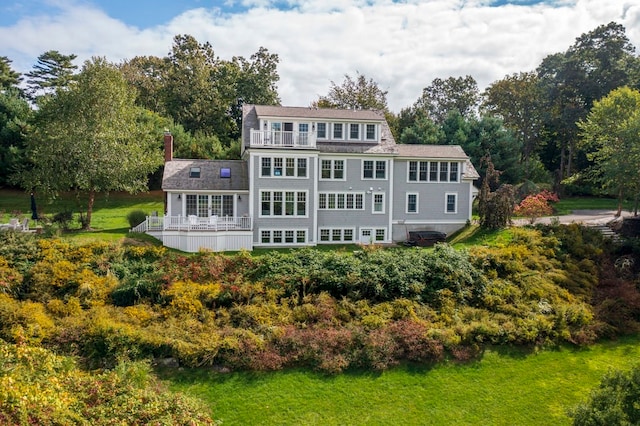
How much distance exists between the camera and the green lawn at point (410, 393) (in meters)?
12.2

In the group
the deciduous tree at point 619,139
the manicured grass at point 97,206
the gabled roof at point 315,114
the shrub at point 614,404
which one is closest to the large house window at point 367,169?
the gabled roof at point 315,114

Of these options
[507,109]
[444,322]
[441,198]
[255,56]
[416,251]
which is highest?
[255,56]

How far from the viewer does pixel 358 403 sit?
12.6 metres

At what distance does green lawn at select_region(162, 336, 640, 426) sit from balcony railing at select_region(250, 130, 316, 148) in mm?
15013


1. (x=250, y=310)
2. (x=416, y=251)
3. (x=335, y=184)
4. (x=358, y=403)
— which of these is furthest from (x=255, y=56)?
(x=358, y=403)

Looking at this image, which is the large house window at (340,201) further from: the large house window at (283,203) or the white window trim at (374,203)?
the large house window at (283,203)

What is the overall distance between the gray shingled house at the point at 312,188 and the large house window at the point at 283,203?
0.06 meters

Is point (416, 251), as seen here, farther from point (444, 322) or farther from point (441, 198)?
point (441, 198)

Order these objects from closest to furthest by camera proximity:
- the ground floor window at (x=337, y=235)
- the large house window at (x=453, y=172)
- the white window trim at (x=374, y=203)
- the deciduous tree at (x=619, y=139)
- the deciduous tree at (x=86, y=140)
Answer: the deciduous tree at (x=86, y=140) < the ground floor window at (x=337, y=235) < the white window trim at (x=374, y=203) < the deciduous tree at (x=619, y=139) < the large house window at (x=453, y=172)

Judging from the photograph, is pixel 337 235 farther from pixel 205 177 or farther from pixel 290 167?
pixel 205 177

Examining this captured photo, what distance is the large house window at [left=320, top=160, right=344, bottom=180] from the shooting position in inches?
1058

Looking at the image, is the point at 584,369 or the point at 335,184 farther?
the point at 335,184

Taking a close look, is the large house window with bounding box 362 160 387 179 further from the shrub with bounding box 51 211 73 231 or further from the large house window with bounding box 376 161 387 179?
the shrub with bounding box 51 211 73 231

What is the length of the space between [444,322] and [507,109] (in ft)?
145
